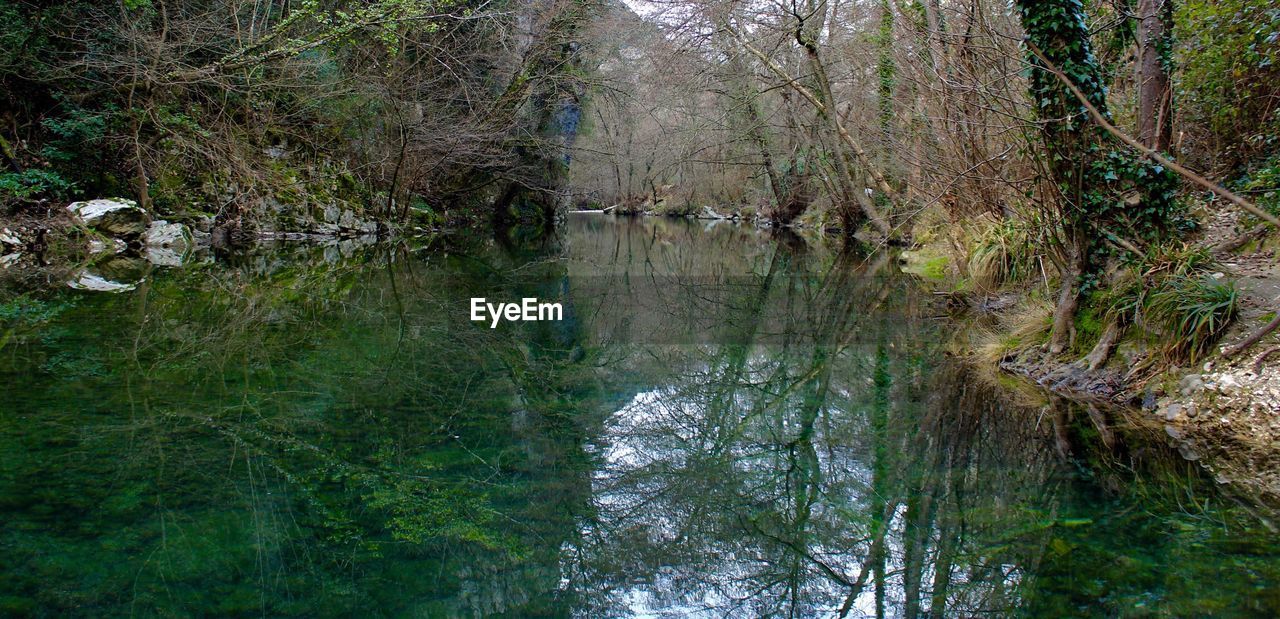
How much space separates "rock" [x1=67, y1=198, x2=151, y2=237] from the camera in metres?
14.0

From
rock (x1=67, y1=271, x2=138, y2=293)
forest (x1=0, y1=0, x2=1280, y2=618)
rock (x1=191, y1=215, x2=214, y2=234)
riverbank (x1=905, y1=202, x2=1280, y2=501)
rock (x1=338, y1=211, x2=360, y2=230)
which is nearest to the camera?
forest (x1=0, y1=0, x2=1280, y2=618)

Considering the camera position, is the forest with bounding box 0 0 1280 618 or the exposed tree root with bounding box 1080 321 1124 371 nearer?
the forest with bounding box 0 0 1280 618

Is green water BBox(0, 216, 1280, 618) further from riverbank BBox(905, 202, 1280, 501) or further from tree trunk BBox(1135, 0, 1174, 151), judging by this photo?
tree trunk BBox(1135, 0, 1174, 151)

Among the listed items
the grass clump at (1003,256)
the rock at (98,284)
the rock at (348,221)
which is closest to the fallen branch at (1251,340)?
the grass clump at (1003,256)

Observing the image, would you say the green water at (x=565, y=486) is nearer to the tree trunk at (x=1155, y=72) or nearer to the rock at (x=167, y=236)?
the tree trunk at (x=1155, y=72)

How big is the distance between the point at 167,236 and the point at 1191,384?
16756 mm

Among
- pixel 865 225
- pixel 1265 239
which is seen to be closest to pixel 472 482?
pixel 1265 239

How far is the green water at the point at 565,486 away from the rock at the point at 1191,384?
0.44 m

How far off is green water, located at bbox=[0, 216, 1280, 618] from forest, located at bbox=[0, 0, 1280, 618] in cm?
2

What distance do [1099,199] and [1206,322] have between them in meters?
1.13

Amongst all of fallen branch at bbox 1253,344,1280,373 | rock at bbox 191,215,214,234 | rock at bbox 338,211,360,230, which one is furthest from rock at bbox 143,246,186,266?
fallen branch at bbox 1253,344,1280,373

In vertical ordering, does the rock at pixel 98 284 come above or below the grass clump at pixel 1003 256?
below

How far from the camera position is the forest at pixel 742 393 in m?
2.82

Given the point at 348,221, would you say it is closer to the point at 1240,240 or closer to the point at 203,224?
the point at 203,224
